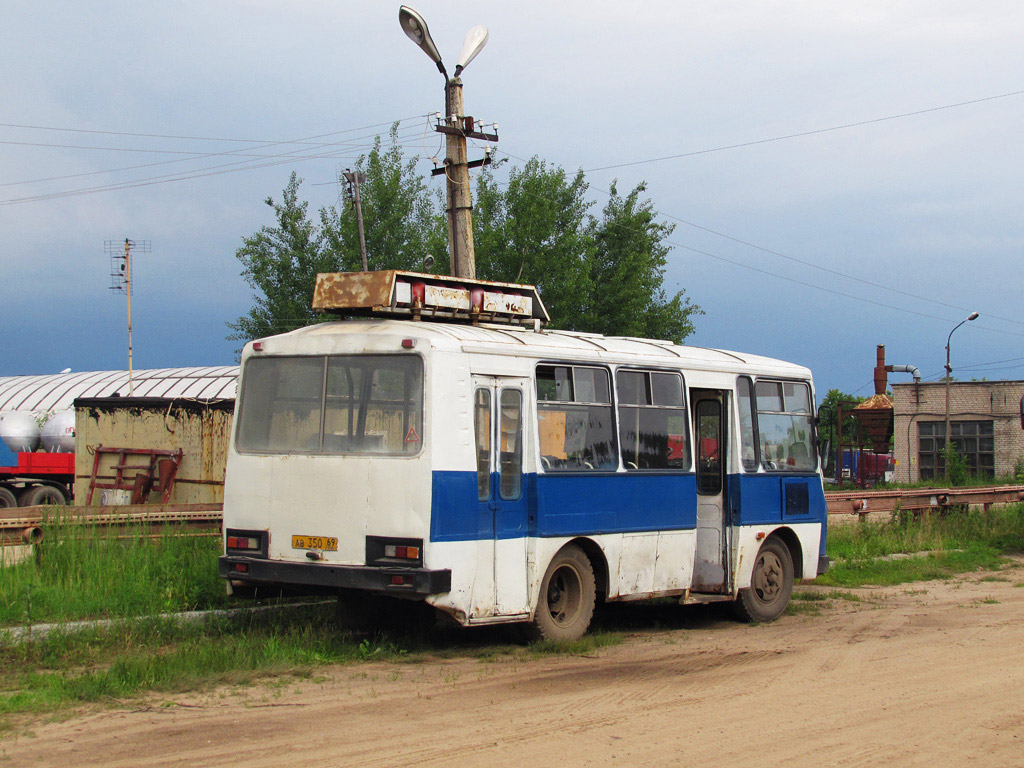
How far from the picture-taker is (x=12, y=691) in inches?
302

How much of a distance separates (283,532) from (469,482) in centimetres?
169

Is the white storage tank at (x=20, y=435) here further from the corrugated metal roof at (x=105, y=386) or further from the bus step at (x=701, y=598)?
the bus step at (x=701, y=598)

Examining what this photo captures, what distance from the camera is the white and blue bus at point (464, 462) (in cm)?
922

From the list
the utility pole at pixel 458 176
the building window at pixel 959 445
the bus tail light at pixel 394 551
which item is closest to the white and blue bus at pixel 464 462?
the bus tail light at pixel 394 551

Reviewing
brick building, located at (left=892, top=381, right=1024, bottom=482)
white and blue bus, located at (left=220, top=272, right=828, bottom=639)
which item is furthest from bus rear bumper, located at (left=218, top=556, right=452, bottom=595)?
brick building, located at (left=892, top=381, right=1024, bottom=482)

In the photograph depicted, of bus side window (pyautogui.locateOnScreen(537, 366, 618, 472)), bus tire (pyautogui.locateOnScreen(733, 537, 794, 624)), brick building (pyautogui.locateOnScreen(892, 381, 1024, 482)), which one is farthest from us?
brick building (pyautogui.locateOnScreen(892, 381, 1024, 482))

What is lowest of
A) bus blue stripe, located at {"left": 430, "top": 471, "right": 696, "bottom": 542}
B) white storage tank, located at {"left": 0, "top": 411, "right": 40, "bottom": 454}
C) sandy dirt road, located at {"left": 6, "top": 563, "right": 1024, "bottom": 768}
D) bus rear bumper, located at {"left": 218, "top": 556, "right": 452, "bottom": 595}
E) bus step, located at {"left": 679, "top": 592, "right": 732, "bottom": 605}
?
sandy dirt road, located at {"left": 6, "top": 563, "right": 1024, "bottom": 768}

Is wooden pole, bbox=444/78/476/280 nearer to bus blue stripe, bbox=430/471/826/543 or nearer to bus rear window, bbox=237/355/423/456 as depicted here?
bus blue stripe, bbox=430/471/826/543

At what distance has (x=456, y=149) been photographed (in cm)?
1906

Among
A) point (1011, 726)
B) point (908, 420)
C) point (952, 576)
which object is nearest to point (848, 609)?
point (952, 576)

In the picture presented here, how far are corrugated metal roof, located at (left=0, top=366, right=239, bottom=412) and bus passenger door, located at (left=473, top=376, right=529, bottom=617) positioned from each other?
2059cm

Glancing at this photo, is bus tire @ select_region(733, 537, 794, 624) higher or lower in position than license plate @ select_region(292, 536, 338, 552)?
lower

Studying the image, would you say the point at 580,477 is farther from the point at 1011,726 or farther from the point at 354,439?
the point at 1011,726

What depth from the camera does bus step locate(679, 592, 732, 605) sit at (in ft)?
39.6
